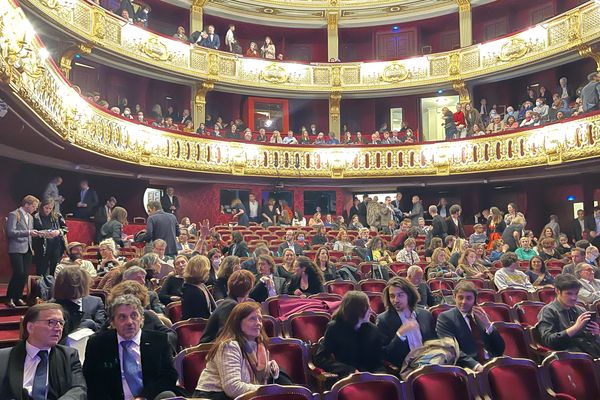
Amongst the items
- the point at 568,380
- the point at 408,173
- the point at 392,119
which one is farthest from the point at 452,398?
the point at 392,119

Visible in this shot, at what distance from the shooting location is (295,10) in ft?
57.5

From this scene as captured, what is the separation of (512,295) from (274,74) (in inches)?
494

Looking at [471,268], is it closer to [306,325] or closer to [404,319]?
[306,325]

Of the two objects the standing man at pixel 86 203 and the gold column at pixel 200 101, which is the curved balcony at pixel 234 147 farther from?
the gold column at pixel 200 101

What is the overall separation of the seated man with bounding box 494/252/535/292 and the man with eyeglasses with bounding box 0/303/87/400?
5.15 metres

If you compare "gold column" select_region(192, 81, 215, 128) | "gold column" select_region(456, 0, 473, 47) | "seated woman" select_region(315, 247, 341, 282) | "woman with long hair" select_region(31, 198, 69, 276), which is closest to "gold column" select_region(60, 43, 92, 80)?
"gold column" select_region(192, 81, 215, 128)

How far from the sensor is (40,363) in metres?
2.47

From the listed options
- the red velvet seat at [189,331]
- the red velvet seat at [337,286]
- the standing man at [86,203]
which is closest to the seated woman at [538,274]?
the red velvet seat at [337,286]

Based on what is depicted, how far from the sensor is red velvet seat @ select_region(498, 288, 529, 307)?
5.73 m

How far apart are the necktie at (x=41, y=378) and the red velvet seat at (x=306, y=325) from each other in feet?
7.13

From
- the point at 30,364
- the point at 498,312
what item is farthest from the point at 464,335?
the point at 30,364

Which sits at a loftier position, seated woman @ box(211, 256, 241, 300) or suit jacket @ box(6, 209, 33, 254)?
suit jacket @ box(6, 209, 33, 254)

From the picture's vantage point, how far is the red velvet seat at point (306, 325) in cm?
434

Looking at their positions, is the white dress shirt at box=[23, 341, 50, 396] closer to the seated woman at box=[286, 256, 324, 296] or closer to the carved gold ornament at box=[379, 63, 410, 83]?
the seated woman at box=[286, 256, 324, 296]
